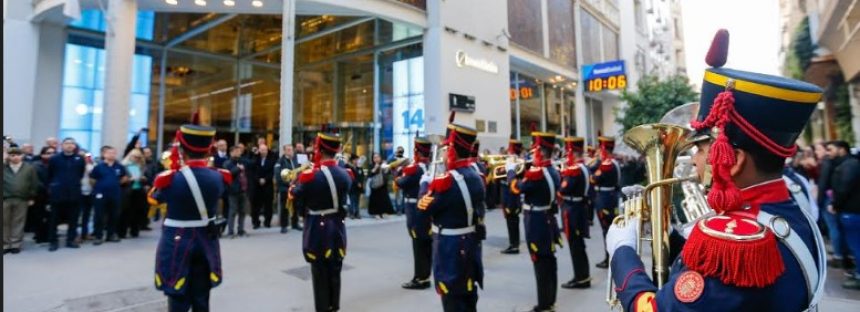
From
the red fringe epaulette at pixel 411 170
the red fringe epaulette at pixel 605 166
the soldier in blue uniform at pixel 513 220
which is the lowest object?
the soldier in blue uniform at pixel 513 220

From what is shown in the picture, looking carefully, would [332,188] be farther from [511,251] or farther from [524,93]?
[524,93]

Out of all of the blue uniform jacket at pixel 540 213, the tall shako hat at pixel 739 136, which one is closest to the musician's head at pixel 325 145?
the blue uniform jacket at pixel 540 213

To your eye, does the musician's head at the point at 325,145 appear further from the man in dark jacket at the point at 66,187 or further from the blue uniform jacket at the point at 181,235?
the man in dark jacket at the point at 66,187

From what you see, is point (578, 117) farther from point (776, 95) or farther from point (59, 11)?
point (776, 95)

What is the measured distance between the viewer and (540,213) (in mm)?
5234

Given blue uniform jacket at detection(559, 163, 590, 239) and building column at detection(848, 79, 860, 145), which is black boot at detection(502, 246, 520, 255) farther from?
building column at detection(848, 79, 860, 145)

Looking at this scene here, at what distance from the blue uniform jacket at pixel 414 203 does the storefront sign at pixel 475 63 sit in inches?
381

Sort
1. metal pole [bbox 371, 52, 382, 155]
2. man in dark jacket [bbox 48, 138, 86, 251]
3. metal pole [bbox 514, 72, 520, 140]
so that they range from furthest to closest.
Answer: metal pole [bbox 514, 72, 520, 140], metal pole [bbox 371, 52, 382, 155], man in dark jacket [bbox 48, 138, 86, 251]

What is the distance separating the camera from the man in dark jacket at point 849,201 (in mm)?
5781

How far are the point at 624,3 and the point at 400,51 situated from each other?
73.1ft

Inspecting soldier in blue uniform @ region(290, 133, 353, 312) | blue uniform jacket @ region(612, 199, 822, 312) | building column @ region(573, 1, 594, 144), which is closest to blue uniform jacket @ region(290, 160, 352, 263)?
soldier in blue uniform @ region(290, 133, 353, 312)

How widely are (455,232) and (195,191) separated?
225cm

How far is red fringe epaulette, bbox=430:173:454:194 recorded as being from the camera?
3.83 m

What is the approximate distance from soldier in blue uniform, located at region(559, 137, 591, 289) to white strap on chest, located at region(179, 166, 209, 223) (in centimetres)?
453
